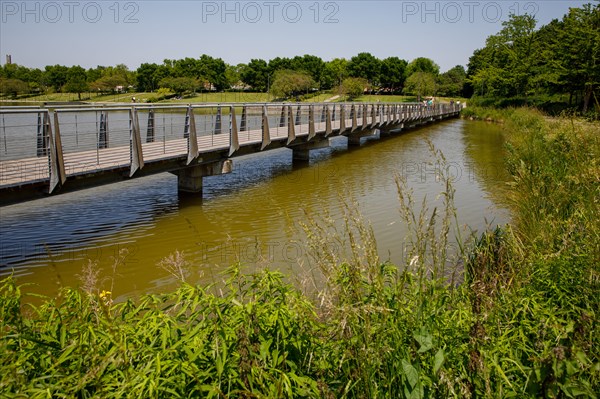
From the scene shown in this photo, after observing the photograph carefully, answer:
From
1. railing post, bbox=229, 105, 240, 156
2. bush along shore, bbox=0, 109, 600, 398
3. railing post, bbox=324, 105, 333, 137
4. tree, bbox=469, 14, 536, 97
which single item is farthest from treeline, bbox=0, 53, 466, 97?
bush along shore, bbox=0, 109, 600, 398

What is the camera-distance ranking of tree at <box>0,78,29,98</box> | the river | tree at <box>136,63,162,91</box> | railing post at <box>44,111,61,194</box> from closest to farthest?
the river, railing post at <box>44,111,61,194</box>, tree at <box>0,78,29,98</box>, tree at <box>136,63,162,91</box>

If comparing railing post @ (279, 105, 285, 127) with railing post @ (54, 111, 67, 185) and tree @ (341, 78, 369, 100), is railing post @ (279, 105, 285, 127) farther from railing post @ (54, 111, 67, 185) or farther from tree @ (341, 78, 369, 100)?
tree @ (341, 78, 369, 100)

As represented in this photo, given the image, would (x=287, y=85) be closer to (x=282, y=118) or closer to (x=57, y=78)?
(x=57, y=78)

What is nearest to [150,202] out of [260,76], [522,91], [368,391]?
[368,391]

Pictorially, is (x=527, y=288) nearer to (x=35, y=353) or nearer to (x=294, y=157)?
(x=35, y=353)

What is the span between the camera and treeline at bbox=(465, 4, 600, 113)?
41062mm

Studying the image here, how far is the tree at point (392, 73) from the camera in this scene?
338 feet

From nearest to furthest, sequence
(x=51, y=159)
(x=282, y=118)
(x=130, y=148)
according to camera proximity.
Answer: (x=51, y=159) → (x=130, y=148) → (x=282, y=118)

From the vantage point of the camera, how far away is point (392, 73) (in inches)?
4092

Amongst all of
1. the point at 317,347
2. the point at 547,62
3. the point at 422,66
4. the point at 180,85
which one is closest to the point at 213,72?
the point at 180,85

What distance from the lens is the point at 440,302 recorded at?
3248 mm

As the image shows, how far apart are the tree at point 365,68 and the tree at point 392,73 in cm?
131

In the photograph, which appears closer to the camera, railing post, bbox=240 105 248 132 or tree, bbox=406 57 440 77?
railing post, bbox=240 105 248 132

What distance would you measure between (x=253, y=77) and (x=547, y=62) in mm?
60068
